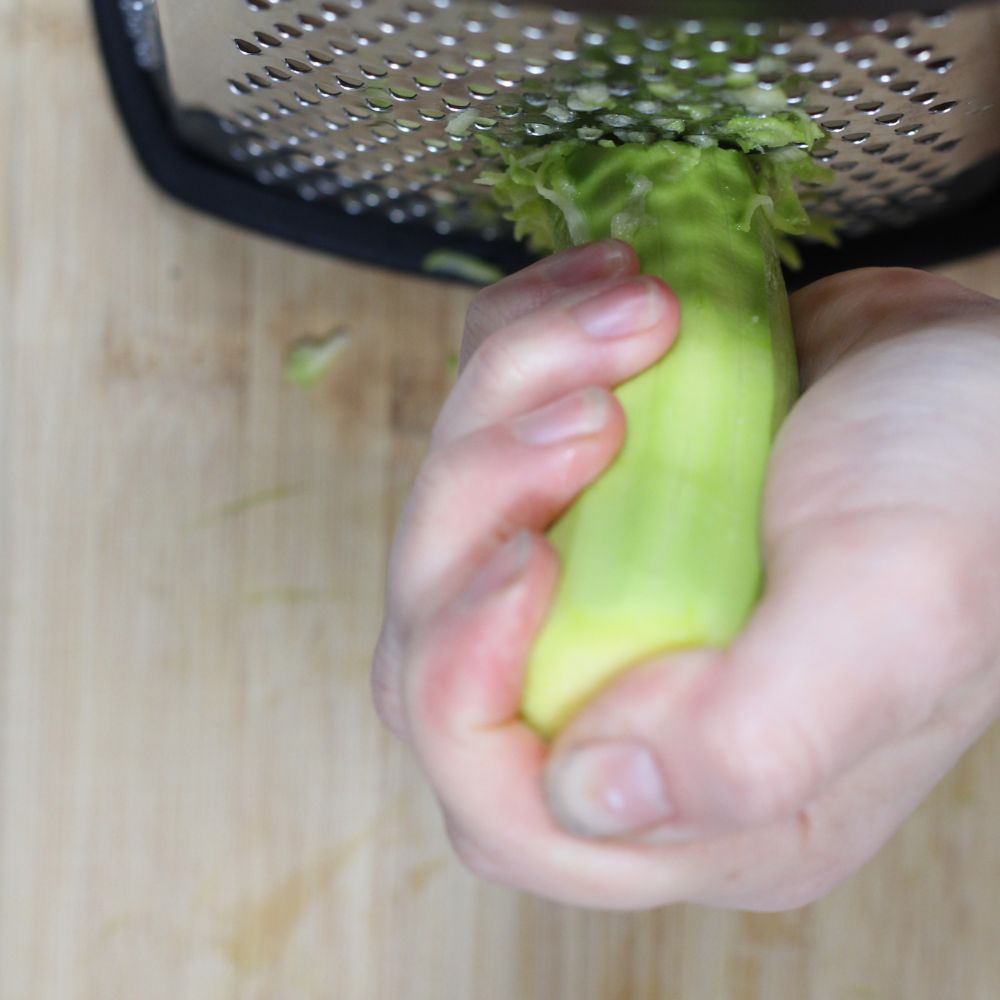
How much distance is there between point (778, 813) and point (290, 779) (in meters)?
0.41

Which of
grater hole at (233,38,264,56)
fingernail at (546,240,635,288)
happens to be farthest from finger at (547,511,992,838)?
grater hole at (233,38,264,56)

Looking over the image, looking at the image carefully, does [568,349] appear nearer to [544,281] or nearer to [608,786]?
[544,281]

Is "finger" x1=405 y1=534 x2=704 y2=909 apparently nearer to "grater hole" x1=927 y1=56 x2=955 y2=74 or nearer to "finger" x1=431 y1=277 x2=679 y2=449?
"finger" x1=431 y1=277 x2=679 y2=449

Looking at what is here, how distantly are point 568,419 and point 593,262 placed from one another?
0.08 m

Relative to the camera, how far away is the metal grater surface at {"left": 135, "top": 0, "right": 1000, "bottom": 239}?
37cm

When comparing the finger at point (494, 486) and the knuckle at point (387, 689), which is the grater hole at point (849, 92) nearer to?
the finger at point (494, 486)

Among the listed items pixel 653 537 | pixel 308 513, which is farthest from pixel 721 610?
pixel 308 513

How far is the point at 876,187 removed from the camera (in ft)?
1.75

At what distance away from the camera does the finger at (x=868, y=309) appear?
50 centimetres

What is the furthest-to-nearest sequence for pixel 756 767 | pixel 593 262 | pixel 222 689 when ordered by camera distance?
pixel 222 689
pixel 593 262
pixel 756 767

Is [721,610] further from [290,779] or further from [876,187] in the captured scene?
[290,779]

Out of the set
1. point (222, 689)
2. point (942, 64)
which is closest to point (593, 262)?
point (942, 64)

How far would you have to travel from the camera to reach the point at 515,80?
0.41 metres

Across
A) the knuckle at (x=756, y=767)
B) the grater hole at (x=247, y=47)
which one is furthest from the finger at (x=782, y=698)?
the grater hole at (x=247, y=47)
